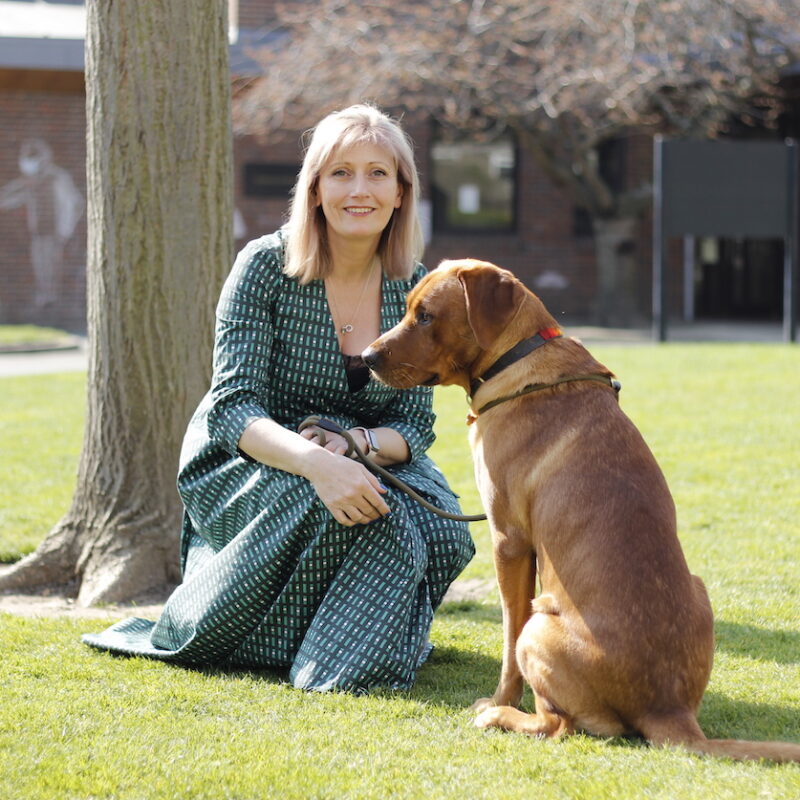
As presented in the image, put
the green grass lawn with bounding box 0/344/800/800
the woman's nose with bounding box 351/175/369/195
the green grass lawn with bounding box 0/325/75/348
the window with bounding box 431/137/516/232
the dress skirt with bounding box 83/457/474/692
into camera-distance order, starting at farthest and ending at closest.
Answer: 1. the window with bounding box 431/137/516/232
2. the green grass lawn with bounding box 0/325/75/348
3. the woman's nose with bounding box 351/175/369/195
4. the dress skirt with bounding box 83/457/474/692
5. the green grass lawn with bounding box 0/344/800/800

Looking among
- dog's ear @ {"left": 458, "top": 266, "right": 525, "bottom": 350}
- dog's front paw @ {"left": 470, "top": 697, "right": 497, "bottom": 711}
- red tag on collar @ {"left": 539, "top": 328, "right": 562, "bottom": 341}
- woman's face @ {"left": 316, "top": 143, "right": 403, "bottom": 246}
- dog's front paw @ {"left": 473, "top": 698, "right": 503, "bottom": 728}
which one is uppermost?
woman's face @ {"left": 316, "top": 143, "right": 403, "bottom": 246}

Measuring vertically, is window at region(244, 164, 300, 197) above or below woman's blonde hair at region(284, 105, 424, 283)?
above

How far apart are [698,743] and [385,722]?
92 cm

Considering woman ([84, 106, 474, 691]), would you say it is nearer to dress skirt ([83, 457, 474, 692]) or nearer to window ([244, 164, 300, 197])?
dress skirt ([83, 457, 474, 692])

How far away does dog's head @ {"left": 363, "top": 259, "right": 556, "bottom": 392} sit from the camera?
357 cm

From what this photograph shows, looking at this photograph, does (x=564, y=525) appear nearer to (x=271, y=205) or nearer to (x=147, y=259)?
(x=147, y=259)

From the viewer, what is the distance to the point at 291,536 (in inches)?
151

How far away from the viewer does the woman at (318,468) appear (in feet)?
12.6

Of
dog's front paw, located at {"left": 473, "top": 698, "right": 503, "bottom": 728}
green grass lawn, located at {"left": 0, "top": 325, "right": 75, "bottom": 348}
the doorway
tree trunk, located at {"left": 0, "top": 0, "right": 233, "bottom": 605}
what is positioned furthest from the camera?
the doorway

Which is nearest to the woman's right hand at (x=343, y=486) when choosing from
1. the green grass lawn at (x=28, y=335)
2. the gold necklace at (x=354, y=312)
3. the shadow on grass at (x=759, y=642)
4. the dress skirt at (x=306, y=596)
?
the dress skirt at (x=306, y=596)

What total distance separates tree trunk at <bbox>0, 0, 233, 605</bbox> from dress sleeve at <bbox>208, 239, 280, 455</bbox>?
1.00 metres

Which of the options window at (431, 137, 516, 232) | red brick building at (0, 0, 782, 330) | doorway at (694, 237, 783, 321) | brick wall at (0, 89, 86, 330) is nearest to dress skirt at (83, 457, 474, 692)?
red brick building at (0, 0, 782, 330)

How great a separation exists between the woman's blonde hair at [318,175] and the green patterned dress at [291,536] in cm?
7

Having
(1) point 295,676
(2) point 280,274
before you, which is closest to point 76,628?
(1) point 295,676
